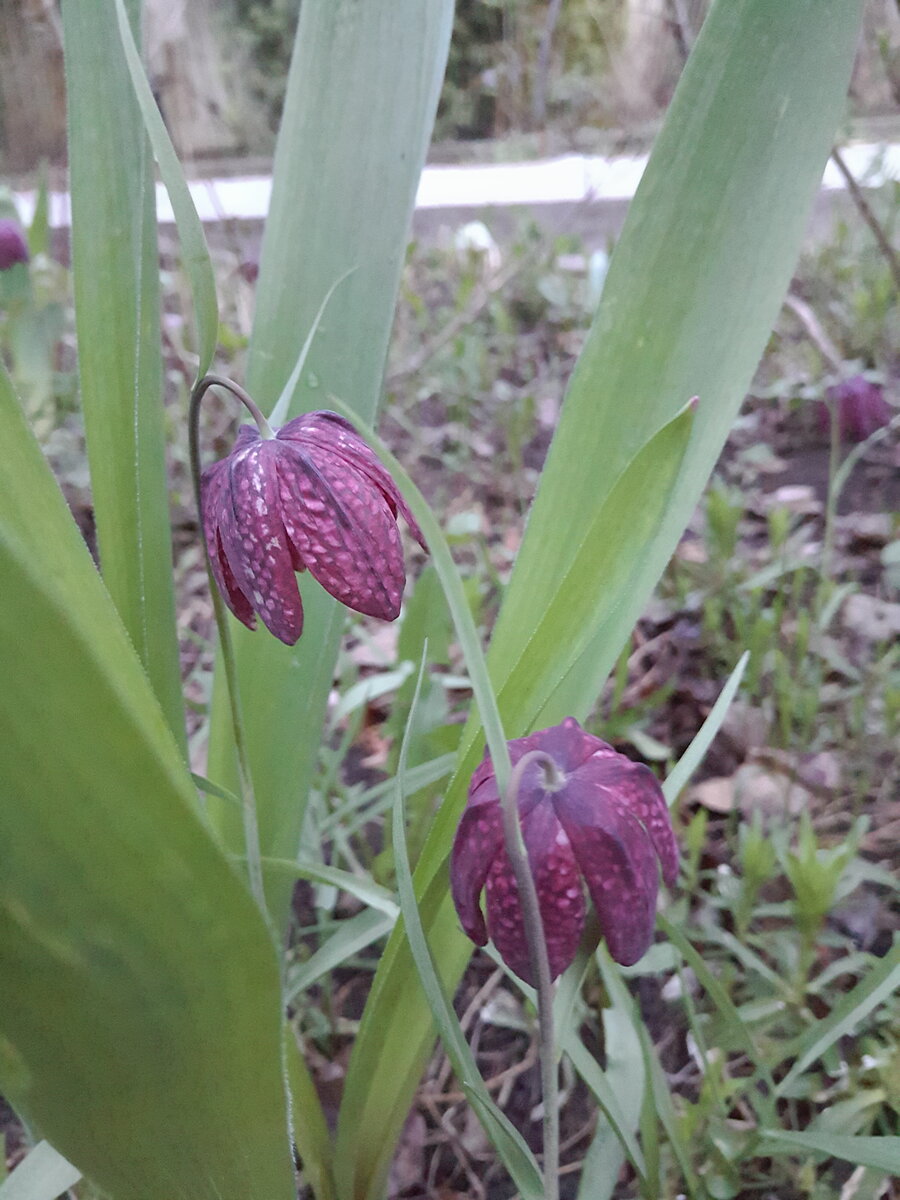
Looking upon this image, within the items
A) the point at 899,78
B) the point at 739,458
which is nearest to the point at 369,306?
the point at 739,458

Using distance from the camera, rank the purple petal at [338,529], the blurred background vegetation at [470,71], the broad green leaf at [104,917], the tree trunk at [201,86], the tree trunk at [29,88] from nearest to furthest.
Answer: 1. the broad green leaf at [104,917]
2. the purple petal at [338,529]
3. the blurred background vegetation at [470,71]
4. the tree trunk at [29,88]
5. the tree trunk at [201,86]

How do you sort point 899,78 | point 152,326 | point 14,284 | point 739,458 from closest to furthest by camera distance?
1. point 152,326
2. point 14,284
3. point 899,78
4. point 739,458

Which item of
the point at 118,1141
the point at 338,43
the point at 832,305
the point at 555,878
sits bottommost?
the point at 118,1141

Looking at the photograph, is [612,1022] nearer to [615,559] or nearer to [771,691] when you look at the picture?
[615,559]

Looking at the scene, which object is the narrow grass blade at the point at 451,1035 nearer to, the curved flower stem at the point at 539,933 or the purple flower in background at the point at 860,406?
the curved flower stem at the point at 539,933

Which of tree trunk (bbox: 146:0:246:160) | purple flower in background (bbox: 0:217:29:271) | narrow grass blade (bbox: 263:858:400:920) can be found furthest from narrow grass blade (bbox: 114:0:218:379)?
tree trunk (bbox: 146:0:246:160)

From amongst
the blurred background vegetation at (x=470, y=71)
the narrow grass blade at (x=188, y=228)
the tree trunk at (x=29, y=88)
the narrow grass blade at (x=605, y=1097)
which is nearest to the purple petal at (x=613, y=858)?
the narrow grass blade at (x=605, y=1097)
